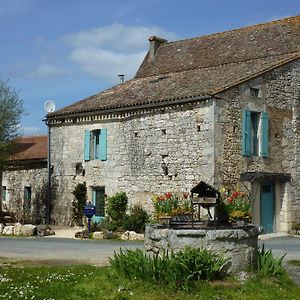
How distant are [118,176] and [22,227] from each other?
4.48 metres

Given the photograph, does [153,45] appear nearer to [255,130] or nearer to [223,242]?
[255,130]

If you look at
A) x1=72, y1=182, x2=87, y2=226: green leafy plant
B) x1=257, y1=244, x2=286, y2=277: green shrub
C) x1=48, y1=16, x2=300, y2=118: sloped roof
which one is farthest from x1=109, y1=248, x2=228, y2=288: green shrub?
x1=72, y1=182, x2=87, y2=226: green leafy plant

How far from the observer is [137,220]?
21125mm

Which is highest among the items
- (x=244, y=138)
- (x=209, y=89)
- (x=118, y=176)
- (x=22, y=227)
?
(x=209, y=89)

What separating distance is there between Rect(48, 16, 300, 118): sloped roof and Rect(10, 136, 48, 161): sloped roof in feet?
10.4

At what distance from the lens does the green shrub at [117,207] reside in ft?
73.2

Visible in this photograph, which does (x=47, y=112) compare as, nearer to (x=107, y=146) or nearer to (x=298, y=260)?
(x=107, y=146)

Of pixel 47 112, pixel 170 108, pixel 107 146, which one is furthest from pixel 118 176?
pixel 47 112

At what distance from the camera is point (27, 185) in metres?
27.1

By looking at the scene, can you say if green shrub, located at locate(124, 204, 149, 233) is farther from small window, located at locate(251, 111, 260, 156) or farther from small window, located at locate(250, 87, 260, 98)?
small window, located at locate(250, 87, 260, 98)

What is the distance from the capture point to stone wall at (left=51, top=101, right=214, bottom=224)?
20250 mm

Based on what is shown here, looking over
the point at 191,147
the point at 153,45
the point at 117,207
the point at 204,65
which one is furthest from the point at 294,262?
the point at 153,45

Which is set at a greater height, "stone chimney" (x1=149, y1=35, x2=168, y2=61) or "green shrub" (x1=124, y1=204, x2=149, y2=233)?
"stone chimney" (x1=149, y1=35, x2=168, y2=61)

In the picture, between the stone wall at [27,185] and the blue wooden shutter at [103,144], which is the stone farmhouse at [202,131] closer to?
the blue wooden shutter at [103,144]
